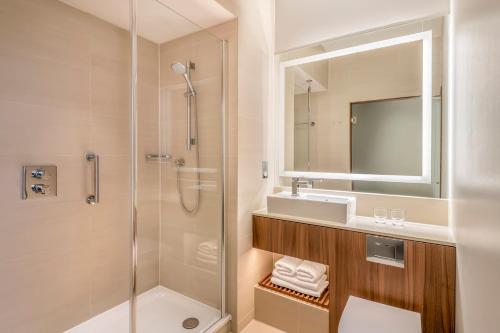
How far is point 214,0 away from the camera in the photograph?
163 centimetres

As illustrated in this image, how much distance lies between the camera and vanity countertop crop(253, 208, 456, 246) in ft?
4.57

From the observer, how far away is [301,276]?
1909 millimetres

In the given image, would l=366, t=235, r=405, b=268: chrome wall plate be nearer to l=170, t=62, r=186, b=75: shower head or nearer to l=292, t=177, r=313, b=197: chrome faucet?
l=292, t=177, r=313, b=197: chrome faucet

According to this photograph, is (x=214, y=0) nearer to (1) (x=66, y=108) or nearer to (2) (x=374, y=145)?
(1) (x=66, y=108)

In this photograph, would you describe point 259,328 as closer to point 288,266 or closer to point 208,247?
point 288,266

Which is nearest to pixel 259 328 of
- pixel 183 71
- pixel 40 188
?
pixel 40 188

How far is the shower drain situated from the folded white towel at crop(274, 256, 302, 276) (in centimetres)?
69

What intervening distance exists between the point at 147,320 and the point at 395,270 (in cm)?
146

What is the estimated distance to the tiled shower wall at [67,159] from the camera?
148cm

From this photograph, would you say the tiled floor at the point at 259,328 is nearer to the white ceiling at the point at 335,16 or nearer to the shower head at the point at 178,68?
the shower head at the point at 178,68

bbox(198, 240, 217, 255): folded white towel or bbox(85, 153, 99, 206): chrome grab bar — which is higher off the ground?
bbox(85, 153, 99, 206): chrome grab bar

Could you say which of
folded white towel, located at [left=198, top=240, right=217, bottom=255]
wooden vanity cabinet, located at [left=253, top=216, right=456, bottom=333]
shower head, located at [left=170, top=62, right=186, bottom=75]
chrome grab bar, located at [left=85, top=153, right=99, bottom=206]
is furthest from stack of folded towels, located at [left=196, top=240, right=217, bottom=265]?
shower head, located at [left=170, top=62, right=186, bottom=75]

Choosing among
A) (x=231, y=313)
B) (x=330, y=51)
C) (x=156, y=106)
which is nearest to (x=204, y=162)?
(x=156, y=106)

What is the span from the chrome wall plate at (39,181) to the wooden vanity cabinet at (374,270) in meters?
1.43
